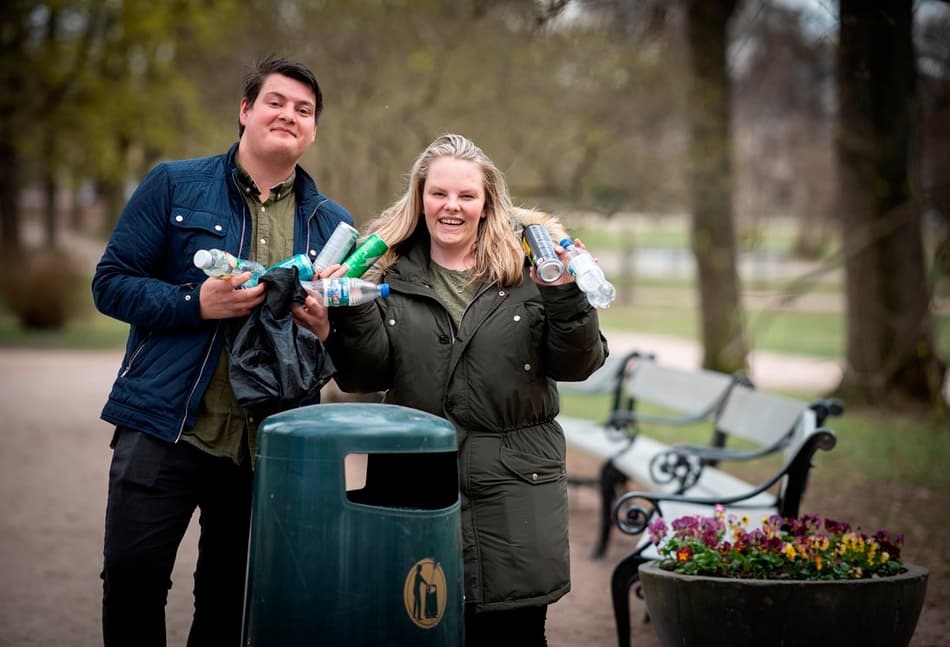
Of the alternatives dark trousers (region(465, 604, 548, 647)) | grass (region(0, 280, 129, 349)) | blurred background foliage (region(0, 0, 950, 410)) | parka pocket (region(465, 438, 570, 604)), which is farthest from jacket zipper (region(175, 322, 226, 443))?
grass (region(0, 280, 129, 349))

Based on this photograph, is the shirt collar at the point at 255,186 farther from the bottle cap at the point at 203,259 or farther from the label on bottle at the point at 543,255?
the label on bottle at the point at 543,255

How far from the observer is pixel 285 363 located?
3359 millimetres

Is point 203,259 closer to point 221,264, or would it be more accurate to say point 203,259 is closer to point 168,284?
point 221,264

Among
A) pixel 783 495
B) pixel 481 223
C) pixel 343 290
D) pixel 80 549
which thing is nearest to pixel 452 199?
pixel 481 223

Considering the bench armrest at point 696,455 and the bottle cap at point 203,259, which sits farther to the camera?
the bench armrest at point 696,455

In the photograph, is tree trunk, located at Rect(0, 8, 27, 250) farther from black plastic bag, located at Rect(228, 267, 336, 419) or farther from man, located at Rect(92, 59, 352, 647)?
black plastic bag, located at Rect(228, 267, 336, 419)

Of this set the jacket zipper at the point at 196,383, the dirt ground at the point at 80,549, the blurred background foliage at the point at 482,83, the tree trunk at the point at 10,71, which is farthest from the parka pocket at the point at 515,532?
the tree trunk at the point at 10,71

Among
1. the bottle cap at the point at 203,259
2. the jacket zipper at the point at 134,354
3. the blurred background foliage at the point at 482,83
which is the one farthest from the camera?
the blurred background foliage at the point at 482,83

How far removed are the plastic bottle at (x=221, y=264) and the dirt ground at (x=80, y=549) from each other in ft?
8.16

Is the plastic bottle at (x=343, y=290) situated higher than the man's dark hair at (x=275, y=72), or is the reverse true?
the man's dark hair at (x=275, y=72)

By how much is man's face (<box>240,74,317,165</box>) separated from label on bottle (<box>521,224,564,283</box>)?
2.37 ft

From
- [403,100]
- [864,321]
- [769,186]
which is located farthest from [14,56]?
[769,186]

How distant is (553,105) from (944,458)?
6228 mm

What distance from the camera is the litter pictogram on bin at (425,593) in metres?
2.97
